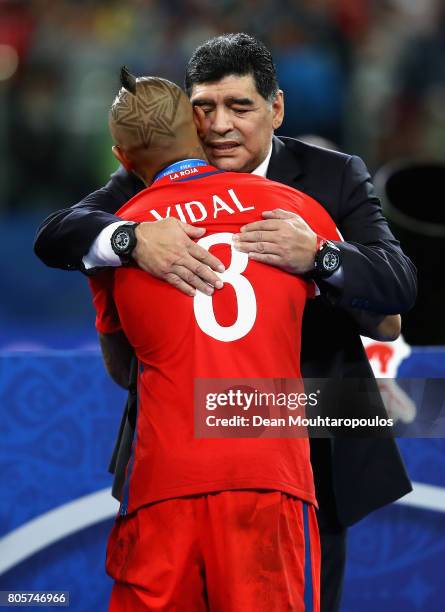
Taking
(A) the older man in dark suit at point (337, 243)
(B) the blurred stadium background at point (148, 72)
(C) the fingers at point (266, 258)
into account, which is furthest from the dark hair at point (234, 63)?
(B) the blurred stadium background at point (148, 72)

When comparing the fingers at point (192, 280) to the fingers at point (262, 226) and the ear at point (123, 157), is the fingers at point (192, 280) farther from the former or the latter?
the ear at point (123, 157)

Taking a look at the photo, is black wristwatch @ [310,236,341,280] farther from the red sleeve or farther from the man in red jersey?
the red sleeve

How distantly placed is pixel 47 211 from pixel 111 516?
379 centimetres

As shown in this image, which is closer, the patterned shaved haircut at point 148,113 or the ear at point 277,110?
the patterned shaved haircut at point 148,113

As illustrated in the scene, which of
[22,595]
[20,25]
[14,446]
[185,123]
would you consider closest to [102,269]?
[185,123]

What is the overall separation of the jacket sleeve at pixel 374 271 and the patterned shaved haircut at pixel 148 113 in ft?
1.38

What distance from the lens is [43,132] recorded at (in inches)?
261

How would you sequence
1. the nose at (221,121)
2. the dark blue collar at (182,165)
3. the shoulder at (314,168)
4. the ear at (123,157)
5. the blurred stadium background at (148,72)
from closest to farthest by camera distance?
the dark blue collar at (182,165) → the ear at (123,157) → the nose at (221,121) → the shoulder at (314,168) → the blurred stadium background at (148,72)

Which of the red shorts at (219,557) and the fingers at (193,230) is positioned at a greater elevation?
the fingers at (193,230)

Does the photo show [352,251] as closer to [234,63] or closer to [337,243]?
[337,243]

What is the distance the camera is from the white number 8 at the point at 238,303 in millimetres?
1977

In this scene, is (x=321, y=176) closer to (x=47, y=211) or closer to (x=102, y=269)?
(x=102, y=269)

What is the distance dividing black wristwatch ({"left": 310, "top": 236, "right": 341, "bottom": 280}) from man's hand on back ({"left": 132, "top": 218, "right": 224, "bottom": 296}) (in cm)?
21

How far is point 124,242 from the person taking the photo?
2.11 m
